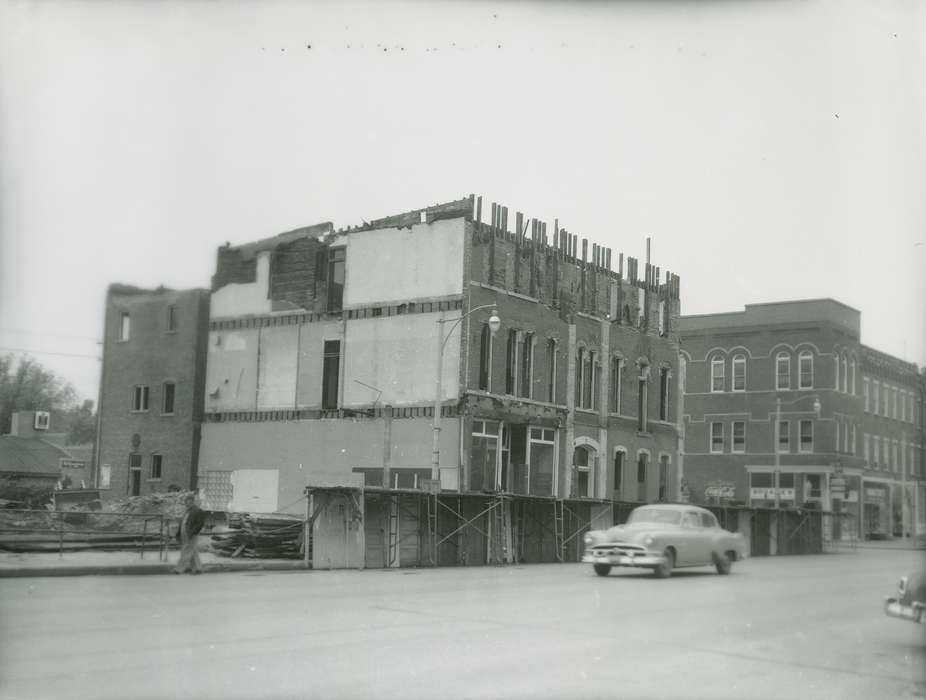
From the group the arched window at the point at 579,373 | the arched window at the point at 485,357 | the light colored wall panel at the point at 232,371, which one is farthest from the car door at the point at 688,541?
the light colored wall panel at the point at 232,371

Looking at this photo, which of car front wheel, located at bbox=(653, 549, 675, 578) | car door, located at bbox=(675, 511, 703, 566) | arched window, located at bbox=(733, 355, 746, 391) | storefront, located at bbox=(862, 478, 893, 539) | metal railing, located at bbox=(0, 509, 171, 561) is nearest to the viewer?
storefront, located at bbox=(862, 478, 893, 539)

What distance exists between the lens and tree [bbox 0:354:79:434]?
2949cm

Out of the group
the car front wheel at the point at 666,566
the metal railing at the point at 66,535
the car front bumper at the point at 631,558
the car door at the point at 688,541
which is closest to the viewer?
the car front bumper at the point at 631,558

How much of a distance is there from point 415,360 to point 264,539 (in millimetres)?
13589

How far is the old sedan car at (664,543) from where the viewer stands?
21.9m

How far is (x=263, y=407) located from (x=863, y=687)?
33.9 meters

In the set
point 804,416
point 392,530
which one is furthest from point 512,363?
point 804,416

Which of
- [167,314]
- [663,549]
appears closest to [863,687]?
[663,549]

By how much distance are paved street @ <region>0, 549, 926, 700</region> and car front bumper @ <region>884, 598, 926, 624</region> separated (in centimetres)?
48

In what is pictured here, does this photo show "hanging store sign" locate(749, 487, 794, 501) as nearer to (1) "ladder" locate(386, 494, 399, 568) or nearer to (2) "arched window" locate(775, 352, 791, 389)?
(2) "arched window" locate(775, 352, 791, 389)

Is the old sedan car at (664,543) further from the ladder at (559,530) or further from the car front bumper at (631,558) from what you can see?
the ladder at (559,530)

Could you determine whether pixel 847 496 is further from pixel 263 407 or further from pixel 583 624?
pixel 263 407

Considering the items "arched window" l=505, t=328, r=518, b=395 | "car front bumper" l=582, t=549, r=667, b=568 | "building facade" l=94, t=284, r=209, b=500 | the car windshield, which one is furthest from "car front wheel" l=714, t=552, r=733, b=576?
"building facade" l=94, t=284, r=209, b=500

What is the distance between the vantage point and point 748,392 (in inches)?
1624
